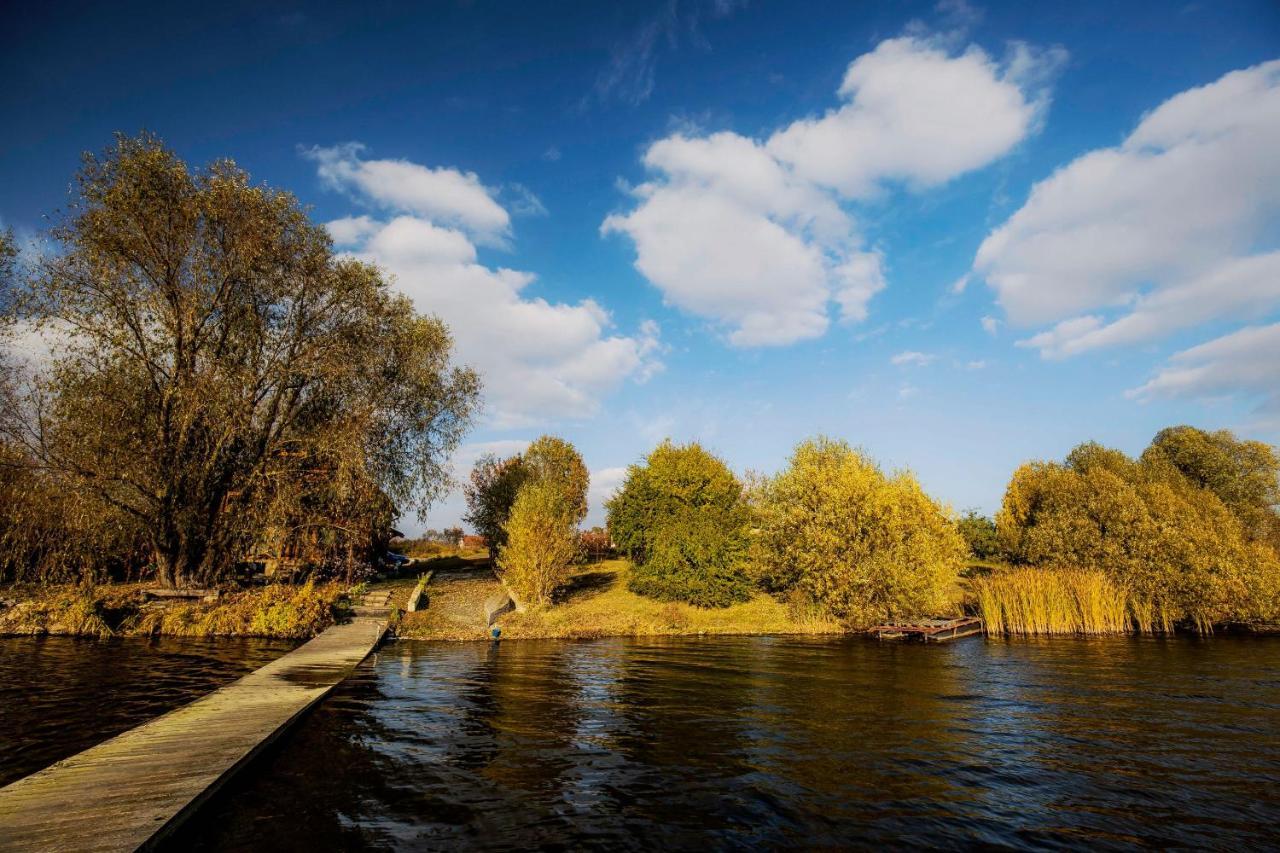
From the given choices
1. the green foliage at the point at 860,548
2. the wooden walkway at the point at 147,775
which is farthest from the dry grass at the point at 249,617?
the green foliage at the point at 860,548

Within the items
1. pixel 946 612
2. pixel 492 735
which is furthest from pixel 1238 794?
pixel 946 612

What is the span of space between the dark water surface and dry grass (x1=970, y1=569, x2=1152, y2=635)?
37716mm

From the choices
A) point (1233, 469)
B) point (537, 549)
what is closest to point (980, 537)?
point (1233, 469)

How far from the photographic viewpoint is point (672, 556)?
38688 millimetres

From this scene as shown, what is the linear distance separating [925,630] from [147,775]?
33228 millimetres

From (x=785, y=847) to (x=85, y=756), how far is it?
1074 cm

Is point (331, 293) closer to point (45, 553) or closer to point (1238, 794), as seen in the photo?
point (45, 553)

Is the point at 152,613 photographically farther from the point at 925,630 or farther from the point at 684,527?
the point at 925,630

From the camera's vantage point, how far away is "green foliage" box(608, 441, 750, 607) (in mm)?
38438

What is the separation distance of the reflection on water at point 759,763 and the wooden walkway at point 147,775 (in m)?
0.50

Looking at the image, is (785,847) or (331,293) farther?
(331,293)

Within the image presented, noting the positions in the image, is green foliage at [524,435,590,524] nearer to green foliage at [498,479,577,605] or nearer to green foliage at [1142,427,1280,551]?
green foliage at [498,479,577,605]

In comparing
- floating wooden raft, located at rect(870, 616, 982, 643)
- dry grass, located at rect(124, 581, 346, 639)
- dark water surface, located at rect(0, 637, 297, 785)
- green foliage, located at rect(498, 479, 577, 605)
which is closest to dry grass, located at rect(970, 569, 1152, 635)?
floating wooden raft, located at rect(870, 616, 982, 643)

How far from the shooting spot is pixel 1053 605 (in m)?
35.2
